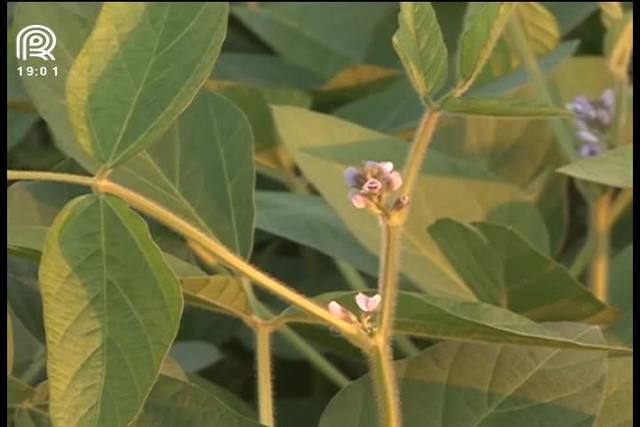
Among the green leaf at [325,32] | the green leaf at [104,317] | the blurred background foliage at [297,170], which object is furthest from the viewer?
the green leaf at [325,32]

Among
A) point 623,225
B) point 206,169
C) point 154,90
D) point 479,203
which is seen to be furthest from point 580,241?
point 154,90

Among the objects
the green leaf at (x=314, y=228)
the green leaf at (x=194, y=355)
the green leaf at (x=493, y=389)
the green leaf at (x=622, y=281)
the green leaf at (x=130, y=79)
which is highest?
the green leaf at (x=130, y=79)

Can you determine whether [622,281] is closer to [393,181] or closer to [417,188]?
[417,188]

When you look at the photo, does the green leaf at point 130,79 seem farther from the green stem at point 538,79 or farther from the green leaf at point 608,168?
the green stem at point 538,79

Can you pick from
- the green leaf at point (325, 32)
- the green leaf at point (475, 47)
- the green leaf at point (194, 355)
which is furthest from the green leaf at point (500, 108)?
the green leaf at point (325, 32)

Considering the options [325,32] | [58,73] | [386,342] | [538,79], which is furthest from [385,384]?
[325,32]

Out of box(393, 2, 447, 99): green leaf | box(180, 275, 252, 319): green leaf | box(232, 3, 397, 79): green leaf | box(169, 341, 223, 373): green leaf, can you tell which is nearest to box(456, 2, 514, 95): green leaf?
box(393, 2, 447, 99): green leaf

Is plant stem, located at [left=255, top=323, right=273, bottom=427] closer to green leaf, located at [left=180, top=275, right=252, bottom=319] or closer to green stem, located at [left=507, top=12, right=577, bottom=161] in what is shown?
green leaf, located at [left=180, top=275, right=252, bottom=319]

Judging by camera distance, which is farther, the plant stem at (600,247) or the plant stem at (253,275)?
the plant stem at (600,247)
